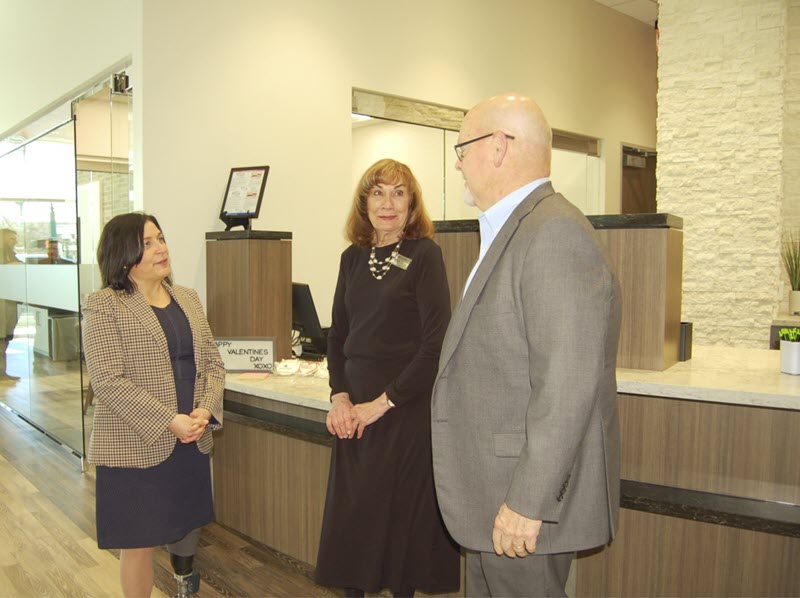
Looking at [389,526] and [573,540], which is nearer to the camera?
[573,540]

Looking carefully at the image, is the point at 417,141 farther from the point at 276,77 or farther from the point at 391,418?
the point at 391,418

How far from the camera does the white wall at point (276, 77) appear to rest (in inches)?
158

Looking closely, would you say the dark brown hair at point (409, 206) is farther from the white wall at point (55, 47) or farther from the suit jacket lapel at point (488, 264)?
the white wall at point (55, 47)

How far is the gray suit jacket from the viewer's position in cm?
133

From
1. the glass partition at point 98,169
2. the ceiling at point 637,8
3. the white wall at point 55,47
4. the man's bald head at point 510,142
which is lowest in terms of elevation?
the man's bald head at point 510,142

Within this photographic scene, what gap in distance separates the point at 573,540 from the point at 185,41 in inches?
145

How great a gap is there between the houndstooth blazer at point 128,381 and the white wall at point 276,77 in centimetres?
173

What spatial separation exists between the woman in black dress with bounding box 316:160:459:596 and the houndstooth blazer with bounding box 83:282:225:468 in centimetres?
Result: 61

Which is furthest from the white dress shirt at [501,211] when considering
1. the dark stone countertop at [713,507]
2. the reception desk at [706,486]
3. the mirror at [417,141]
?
the mirror at [417,141]

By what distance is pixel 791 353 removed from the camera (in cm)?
227

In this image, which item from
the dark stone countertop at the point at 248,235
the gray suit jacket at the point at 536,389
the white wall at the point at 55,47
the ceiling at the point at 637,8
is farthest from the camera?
the ceiling at the point at 637,8

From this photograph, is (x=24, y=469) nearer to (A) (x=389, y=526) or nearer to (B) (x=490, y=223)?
(A) (x=389, y=526)

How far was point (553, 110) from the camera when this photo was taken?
264 inches

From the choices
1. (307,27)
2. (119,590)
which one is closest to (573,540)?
(119,590)
